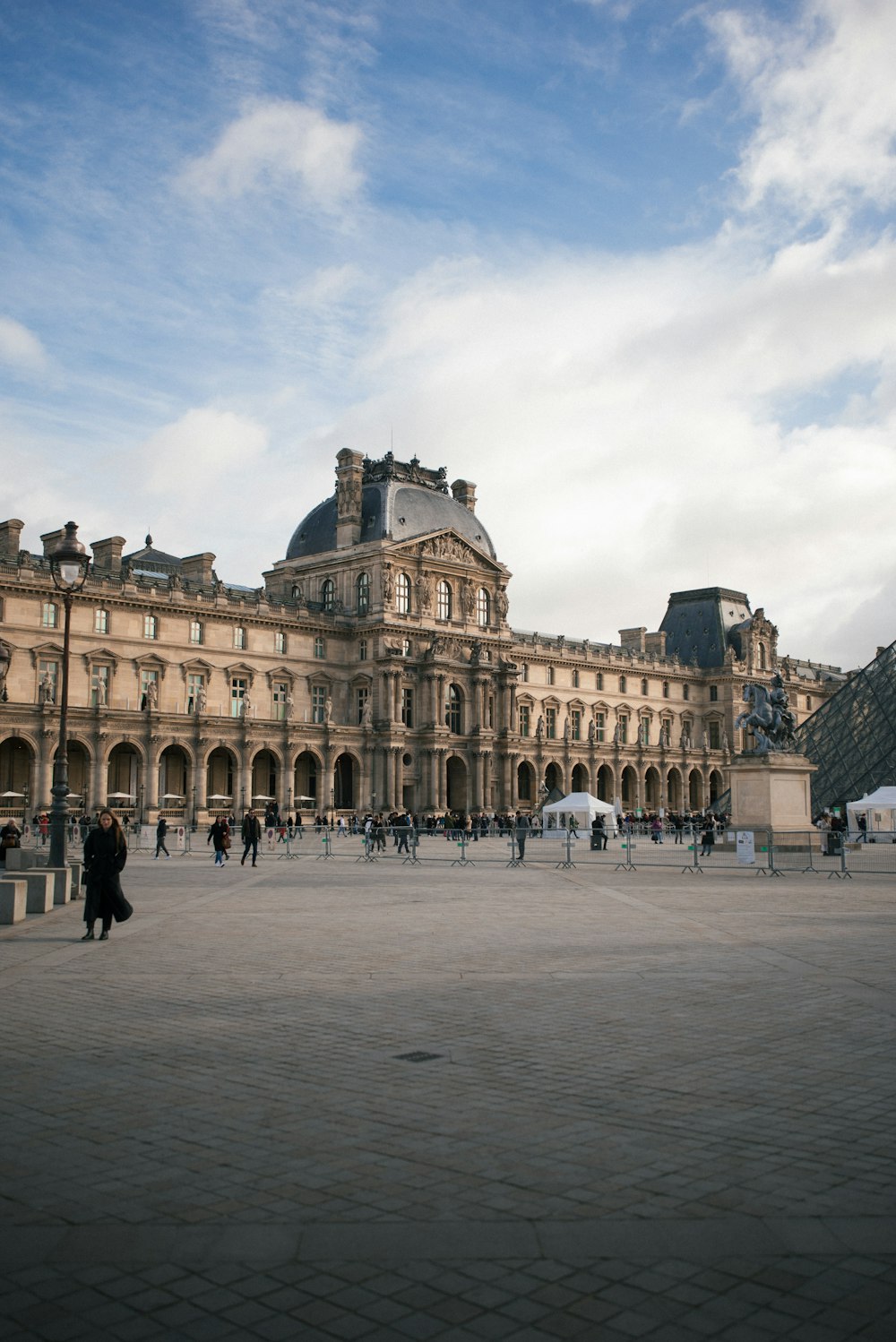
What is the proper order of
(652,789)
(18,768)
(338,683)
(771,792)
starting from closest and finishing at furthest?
1. (771,792)
2. (18,768)
3. (338,683)
4. (652,789)

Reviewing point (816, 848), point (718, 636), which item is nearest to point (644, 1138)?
point (816, 848)

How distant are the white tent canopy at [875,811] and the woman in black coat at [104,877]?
3246 centimetres

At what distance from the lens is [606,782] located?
99.6 metres

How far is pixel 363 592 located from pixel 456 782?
1461 cm

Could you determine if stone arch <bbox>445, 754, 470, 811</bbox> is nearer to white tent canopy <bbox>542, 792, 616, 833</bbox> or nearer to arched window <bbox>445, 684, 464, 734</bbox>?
arched window <bbox>445, 684, 464, 734</bbox>

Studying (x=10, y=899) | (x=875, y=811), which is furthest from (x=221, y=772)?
(x=10, y=899)

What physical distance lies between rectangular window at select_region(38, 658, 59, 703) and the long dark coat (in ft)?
161

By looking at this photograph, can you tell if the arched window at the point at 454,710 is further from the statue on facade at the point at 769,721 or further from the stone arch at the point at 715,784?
the statue on facade at the point at 769,721

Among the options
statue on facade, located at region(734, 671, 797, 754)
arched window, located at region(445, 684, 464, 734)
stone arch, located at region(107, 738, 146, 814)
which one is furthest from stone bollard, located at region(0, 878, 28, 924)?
arched window, located at region(445, 684, 464, 734)

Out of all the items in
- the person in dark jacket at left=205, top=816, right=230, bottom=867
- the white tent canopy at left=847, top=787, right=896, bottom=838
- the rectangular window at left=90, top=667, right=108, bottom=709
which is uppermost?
the rectangular window at left=90, top=667, right=108, bottom=709

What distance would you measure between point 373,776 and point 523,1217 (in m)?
73.5

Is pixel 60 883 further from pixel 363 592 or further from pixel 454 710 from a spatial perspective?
pixel 454 710

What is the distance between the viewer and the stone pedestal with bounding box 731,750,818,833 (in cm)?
3866

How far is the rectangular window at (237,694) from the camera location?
7369cm
